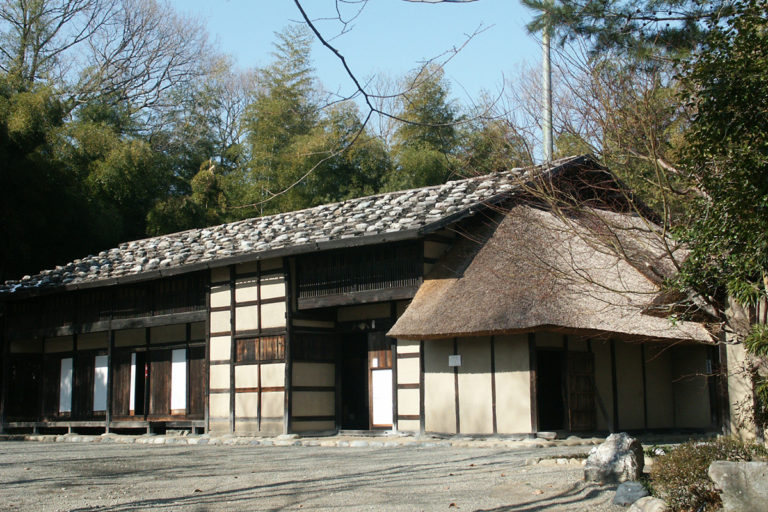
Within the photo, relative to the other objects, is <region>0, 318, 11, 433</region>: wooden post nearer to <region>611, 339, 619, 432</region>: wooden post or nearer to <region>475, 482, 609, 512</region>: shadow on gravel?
<region>611, 339, 619, 432</region>: wooden post

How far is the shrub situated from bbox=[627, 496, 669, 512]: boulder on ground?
51 millimetres

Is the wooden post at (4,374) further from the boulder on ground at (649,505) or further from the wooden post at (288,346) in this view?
the boulder on ground at (649,505)

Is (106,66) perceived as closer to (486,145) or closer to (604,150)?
(486,145)

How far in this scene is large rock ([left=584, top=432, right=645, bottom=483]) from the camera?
7.18m

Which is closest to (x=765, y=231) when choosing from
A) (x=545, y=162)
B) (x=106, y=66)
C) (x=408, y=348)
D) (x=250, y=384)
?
(x=545, y=162)

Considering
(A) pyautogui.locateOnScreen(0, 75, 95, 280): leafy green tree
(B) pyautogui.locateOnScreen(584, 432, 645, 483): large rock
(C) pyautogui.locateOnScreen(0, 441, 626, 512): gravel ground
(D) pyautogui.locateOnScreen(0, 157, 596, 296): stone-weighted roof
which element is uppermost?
(A) pyautogui.locateOnScreen(0, 75, 95, 280): leafy green tree

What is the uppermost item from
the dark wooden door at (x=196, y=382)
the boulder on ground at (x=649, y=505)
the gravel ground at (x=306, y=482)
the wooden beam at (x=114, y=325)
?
the wooden beam at (x=114, y=325)

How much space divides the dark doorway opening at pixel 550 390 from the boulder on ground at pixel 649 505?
844 cm

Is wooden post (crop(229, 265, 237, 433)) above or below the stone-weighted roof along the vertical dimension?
below

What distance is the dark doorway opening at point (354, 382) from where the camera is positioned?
16.1 m

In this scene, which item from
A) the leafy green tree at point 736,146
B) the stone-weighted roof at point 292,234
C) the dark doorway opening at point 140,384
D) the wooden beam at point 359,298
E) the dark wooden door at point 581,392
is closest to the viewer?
the leafy green tree at point 736,146

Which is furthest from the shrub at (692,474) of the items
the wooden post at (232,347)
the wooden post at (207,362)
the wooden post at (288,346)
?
the wooden post at (207,362)

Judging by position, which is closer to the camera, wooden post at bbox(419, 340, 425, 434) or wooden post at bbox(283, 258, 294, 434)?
wooden post at bbox(419, 340, 425, 434)

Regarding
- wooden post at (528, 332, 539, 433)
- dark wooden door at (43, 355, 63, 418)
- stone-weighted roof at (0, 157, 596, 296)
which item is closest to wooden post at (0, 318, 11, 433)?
dark wooden door at (43, 355, 63, 418)
